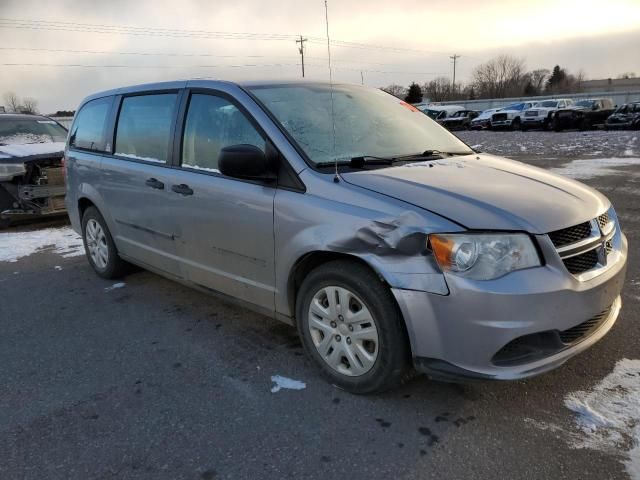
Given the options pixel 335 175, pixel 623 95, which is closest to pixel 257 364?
pixel 335 175

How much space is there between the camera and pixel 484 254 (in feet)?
8.21

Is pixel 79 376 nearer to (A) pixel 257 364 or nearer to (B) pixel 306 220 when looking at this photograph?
(A) pixel 257 364

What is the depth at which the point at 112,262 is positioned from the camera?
5.07 metres

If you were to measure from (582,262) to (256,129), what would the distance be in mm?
2024

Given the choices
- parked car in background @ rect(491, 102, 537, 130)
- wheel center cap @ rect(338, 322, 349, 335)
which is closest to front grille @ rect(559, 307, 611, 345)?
wheel center cap @ rect(338, 322, 349, 335)

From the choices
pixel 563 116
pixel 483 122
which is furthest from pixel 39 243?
pixel 483 122

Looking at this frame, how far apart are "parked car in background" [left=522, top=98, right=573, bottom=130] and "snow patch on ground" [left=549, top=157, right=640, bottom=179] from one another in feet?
58.7

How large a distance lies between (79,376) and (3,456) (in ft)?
2.61

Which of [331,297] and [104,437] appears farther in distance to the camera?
[331,297]

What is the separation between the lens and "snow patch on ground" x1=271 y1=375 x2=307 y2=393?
312 centimetres

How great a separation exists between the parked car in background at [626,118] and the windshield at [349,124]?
86.5ft

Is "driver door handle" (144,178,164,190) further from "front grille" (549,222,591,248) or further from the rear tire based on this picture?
"front grille" (549,222,591,248)

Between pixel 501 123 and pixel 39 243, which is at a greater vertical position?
pixel 501 123

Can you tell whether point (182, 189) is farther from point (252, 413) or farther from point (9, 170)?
point (9, 170)
